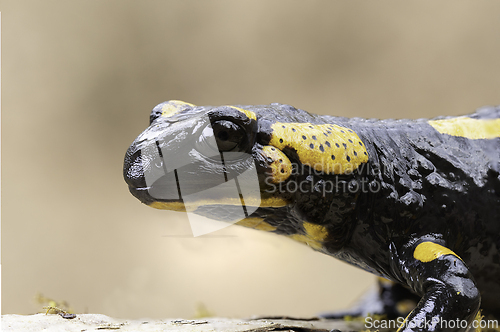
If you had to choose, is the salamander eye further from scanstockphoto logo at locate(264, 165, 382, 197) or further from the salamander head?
scanstockphoto logo at locate(264, 165, 382, 197)

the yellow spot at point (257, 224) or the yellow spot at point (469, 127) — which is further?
the yellow spot at point (469, 127)

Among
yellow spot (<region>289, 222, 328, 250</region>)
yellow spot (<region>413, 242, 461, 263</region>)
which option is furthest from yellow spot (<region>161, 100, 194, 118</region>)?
yellow spot (<region>413, 242, 461, 263</region>)

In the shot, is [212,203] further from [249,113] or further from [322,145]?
[322,145]

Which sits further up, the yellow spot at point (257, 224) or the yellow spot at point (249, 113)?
the yellow spot at point (249, 113)

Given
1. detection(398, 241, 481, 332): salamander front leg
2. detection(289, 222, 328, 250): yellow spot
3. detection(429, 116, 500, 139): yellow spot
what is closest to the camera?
detection(398, 241, 481, 332): salamander front leg

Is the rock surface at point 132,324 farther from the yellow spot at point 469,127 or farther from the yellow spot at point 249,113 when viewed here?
the yellow spot at point 469,127

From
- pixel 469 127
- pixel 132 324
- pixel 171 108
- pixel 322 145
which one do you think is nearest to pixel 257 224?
pixel 322 145

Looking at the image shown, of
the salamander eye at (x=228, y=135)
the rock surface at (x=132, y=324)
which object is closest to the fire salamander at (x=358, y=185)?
the salamander eye at (x=228, y=135)

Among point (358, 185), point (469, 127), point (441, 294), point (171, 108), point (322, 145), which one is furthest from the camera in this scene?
point (469, 127)
